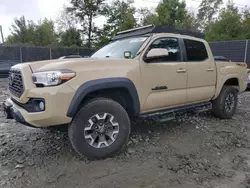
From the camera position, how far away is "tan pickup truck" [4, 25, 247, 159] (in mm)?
2645

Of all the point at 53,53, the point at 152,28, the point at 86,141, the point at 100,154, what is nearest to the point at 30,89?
the point at 86,141

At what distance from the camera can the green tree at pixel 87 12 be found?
2516 centimetres

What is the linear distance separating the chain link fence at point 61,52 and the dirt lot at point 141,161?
1048 centimetres

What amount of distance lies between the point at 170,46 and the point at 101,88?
1714mm

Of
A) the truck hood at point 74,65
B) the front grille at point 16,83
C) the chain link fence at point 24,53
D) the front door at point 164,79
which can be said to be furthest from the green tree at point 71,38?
the truck hood at point 74,65

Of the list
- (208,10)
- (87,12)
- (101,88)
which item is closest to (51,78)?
(101,88)

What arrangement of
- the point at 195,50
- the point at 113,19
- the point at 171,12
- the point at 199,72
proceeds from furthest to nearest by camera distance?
the point at 113,19
the point at 171,12
the point at 195,50
the point at 199,72

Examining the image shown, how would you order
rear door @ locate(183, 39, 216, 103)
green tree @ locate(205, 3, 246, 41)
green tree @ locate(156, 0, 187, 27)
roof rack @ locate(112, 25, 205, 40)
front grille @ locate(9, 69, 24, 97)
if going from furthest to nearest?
green tree @ locate(156, 0, 187, 27) < green tree @ locate(205, 3, 246, 41) < rear door @ locate(183, 39, 216, 103) < roof rack @ locate(112, 25, 205, 40) < front grille @ locate(9, 69, 24, 97)

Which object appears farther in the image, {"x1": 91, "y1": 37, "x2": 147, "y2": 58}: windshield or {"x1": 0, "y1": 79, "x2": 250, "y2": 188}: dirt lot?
{"x1": 91, "y1": 37, "x2": 147, "y2": 58}: windshield

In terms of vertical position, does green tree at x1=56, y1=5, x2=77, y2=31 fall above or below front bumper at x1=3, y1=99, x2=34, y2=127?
above

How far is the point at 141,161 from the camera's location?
3053mm

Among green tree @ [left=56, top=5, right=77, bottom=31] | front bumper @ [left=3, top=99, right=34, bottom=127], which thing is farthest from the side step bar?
green tree @ [left=56, top=5, right=77, bottom=31]

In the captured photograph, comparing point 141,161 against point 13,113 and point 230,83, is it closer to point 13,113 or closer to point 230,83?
point 13,113

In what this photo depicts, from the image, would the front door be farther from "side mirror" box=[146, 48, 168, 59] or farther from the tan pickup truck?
"side mirror" box=[146, 48, 168, 59]
